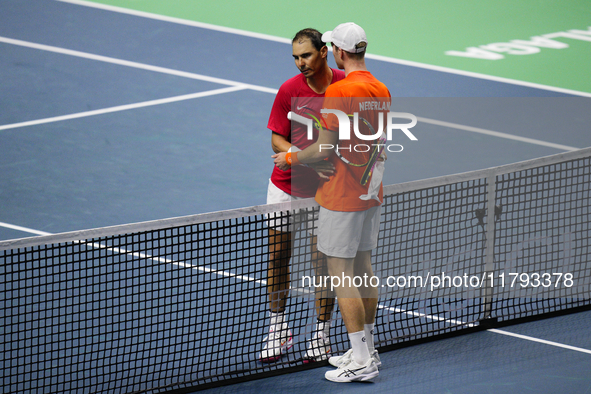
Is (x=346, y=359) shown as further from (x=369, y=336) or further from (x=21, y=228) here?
(x=21, y=228)

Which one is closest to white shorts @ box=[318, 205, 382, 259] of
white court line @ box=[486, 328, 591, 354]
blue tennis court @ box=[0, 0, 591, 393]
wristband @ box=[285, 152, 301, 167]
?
wristband @ box=[285, 152, 301, 167]

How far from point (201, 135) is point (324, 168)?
5953 millimetres

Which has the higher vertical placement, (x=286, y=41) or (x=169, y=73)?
(x=286, y=41)

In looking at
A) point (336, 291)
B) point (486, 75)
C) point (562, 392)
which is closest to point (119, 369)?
point (336, 291)

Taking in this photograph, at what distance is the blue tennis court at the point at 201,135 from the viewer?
21.1 feet

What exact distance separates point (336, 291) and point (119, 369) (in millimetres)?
1722

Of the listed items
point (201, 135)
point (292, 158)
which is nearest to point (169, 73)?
point (201, 135)

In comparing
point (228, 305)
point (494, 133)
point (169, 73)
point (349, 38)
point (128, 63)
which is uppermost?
point (128, 63)

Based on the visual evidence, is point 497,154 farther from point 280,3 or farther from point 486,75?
point 280,3

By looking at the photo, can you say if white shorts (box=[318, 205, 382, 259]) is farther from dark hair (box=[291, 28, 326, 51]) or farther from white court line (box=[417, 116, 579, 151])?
white court line (box=[417, 116, 579, 151])

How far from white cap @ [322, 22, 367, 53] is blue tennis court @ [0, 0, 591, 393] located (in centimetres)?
224

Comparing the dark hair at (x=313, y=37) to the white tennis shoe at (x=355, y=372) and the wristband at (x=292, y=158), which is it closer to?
the wristband at (x=292, y=158)

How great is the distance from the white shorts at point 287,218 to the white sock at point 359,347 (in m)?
0.83

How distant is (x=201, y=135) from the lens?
1153cm
